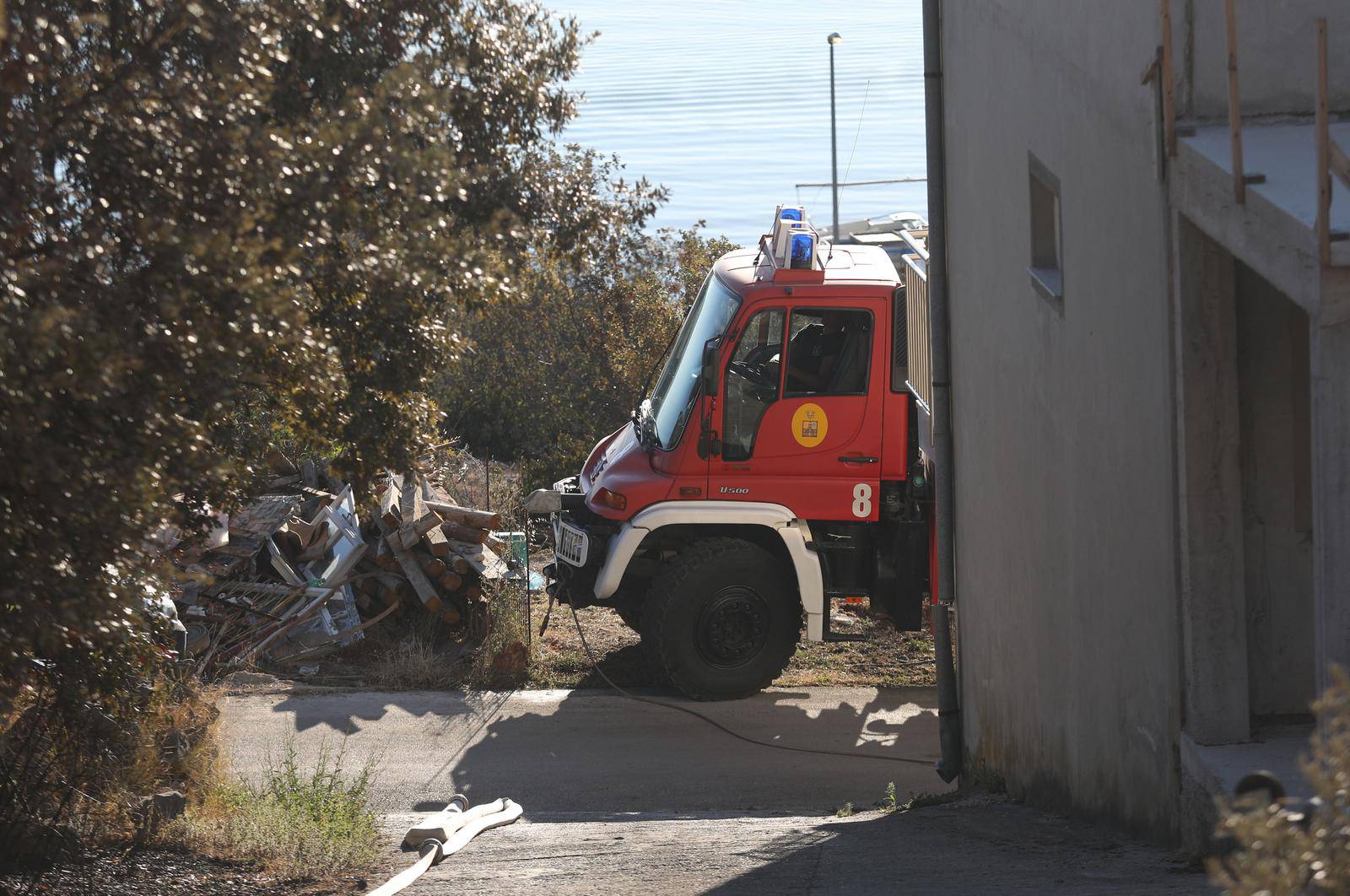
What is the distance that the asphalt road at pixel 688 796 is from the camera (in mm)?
5234

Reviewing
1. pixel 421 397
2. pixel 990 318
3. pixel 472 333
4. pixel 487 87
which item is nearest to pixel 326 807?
pixel 421 397

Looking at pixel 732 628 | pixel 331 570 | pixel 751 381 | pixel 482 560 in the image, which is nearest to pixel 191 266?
pixel 751 381

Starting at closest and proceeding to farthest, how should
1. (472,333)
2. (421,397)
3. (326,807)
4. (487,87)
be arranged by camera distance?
(421,397) < (487,87) < (326,807) < (472,333)

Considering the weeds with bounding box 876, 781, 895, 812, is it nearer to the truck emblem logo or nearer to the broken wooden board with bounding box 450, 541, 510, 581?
the truck emblem logo

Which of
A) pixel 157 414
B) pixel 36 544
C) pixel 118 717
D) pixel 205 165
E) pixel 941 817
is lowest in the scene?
pixel 941 817

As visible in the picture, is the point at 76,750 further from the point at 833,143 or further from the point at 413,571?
the point at 833,143

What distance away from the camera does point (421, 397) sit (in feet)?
16.0

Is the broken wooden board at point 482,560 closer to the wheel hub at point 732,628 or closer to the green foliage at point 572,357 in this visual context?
the wheel hub at point 732,628

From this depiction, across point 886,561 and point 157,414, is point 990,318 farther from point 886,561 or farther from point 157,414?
point 157,414

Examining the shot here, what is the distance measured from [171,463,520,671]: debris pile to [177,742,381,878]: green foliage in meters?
3.84

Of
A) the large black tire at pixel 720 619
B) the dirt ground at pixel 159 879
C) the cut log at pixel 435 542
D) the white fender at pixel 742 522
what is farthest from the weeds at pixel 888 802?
the cut log at pixel 435 542

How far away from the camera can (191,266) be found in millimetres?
3416

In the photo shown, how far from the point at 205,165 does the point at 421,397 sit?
129 cm

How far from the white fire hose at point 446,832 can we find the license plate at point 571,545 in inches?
111
